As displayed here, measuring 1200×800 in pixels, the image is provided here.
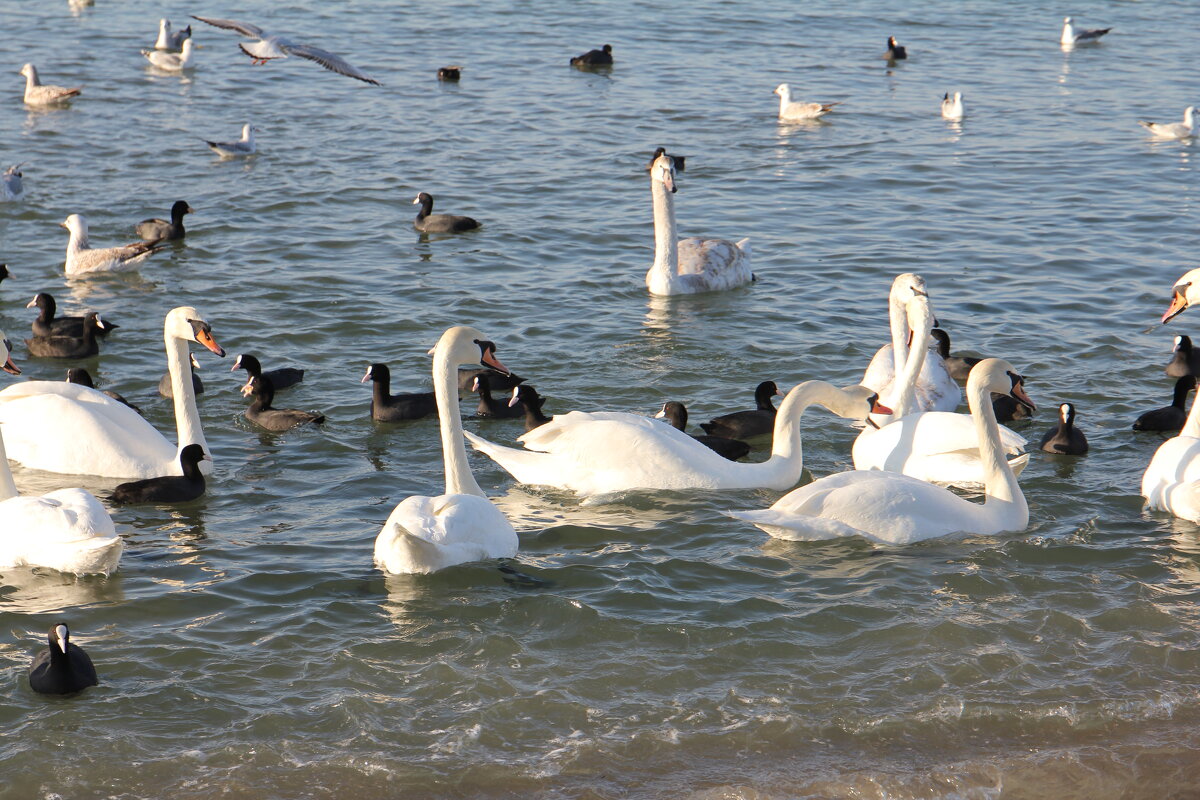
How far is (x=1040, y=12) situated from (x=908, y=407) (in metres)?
22.9

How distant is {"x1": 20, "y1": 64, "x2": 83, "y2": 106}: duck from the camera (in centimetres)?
2083

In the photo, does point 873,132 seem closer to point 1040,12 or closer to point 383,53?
point 383,53

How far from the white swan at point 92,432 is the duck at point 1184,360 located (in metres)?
7.19

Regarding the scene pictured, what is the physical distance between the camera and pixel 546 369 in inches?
460

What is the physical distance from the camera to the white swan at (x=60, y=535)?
25.0ft

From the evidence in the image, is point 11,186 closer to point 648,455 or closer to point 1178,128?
point 648,455

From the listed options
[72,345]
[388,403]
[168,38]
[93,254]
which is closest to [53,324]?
[72,345]

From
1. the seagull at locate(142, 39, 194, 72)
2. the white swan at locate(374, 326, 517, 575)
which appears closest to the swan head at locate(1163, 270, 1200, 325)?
the white swan at locate(374, 326, 517, 575)

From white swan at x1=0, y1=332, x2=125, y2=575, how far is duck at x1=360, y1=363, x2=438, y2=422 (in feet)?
9.50

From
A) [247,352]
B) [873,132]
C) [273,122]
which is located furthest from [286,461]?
[873,132]

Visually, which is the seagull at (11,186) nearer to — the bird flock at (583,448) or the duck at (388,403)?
the bird flock at (583,448)

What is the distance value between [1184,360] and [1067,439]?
6.89 ft

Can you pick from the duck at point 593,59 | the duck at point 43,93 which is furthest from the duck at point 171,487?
the duck at point 593,59

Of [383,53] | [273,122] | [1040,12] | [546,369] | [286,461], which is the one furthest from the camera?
[1040,12]
